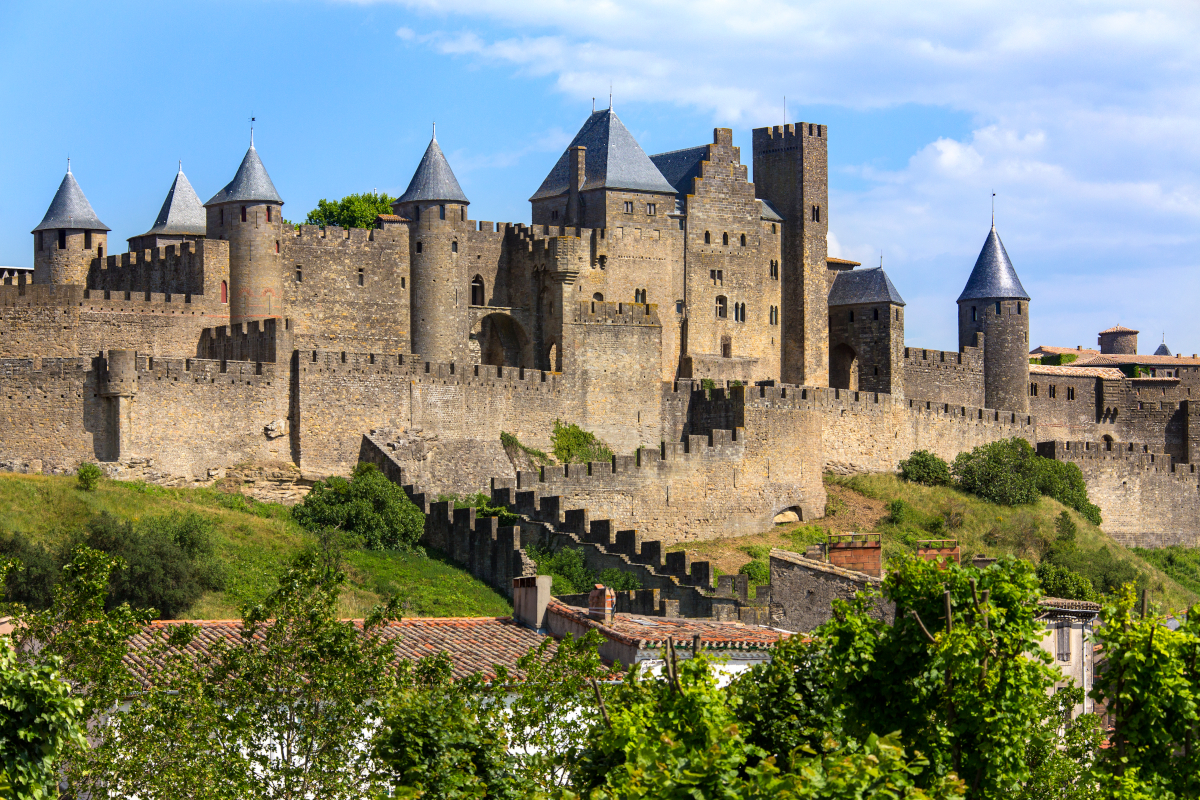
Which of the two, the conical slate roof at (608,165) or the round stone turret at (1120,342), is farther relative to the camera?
the round stone turret at (1120,342)

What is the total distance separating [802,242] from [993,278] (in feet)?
32.6

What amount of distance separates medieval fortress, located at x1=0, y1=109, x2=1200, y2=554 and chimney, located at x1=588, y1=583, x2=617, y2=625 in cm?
1294

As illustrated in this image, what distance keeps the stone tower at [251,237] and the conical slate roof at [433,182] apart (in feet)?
18.8

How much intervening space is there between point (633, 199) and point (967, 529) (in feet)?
53.3

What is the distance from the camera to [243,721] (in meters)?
20.1

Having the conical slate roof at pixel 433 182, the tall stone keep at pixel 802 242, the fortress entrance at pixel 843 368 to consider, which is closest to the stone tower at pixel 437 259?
the conical slate roof at pixel 433 182

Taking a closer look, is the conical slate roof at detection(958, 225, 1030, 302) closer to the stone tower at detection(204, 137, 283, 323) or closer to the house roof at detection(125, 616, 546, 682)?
the stone tower at detection(204, 137, 283, 323)

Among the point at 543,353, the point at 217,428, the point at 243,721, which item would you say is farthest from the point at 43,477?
the point at 243,721

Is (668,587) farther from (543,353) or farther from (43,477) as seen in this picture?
(543,353)

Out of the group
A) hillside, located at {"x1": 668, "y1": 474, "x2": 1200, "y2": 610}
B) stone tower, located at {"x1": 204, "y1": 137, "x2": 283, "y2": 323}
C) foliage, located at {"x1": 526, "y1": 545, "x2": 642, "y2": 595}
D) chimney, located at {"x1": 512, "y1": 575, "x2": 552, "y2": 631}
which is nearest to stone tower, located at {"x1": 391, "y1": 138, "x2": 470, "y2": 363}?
stone tower, located at {"x1": 204, "y1": 137, "x2": 283, "y2": 323}

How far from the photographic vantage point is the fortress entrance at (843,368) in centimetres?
6975

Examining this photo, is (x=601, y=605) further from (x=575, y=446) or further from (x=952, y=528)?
(x=952, y=528)

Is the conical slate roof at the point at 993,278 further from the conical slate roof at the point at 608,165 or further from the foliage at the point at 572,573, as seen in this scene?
the foliage at the point at 572,573

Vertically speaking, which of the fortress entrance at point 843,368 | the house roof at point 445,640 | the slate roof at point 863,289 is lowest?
the house roof at point 445,640
